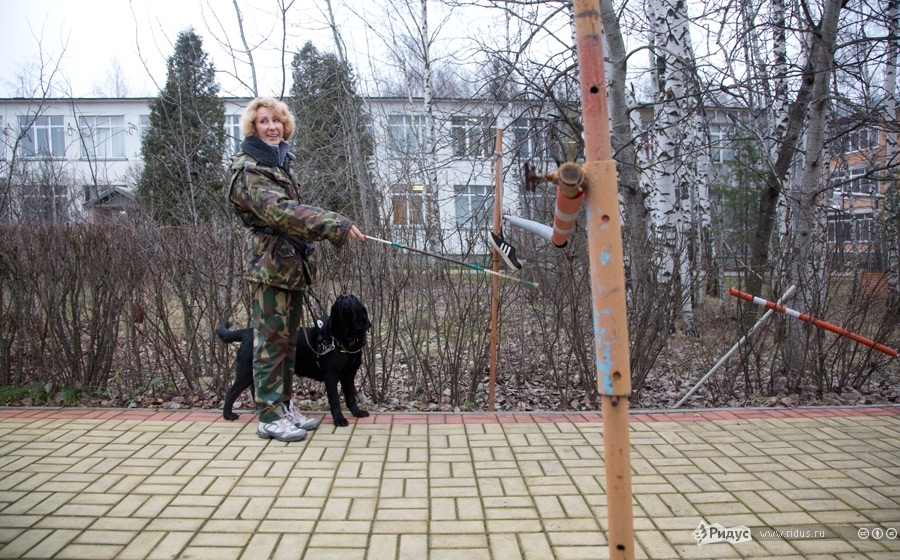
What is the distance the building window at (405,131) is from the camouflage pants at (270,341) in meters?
11.4

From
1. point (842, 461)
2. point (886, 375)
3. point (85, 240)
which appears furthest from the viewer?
point (886, 375)

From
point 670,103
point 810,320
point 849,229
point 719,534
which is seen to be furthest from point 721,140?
point 719,534

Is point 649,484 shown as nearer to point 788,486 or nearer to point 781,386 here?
point 788,486

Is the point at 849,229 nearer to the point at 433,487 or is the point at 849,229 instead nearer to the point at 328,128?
the point at 433,487

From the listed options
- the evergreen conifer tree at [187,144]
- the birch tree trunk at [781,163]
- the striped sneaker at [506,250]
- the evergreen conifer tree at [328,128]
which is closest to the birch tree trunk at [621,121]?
the birch tree trunk at [781,163]

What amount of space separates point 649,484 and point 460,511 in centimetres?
106

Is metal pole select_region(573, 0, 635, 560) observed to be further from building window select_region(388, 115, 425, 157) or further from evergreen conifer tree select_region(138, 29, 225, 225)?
building window select_region(388, 115, 425, 157)

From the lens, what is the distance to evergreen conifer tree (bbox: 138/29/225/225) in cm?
903

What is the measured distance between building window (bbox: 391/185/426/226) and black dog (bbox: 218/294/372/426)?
3.63 feet

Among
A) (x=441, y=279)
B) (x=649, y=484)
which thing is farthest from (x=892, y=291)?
(x=441, y=279)

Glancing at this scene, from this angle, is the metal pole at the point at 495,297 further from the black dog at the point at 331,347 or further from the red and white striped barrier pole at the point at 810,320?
Result: the red and white striped barrier pole at the point at 810,320

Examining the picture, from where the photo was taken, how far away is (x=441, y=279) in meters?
4.80

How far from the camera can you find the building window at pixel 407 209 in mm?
4812

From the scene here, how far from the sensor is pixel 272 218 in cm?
349
